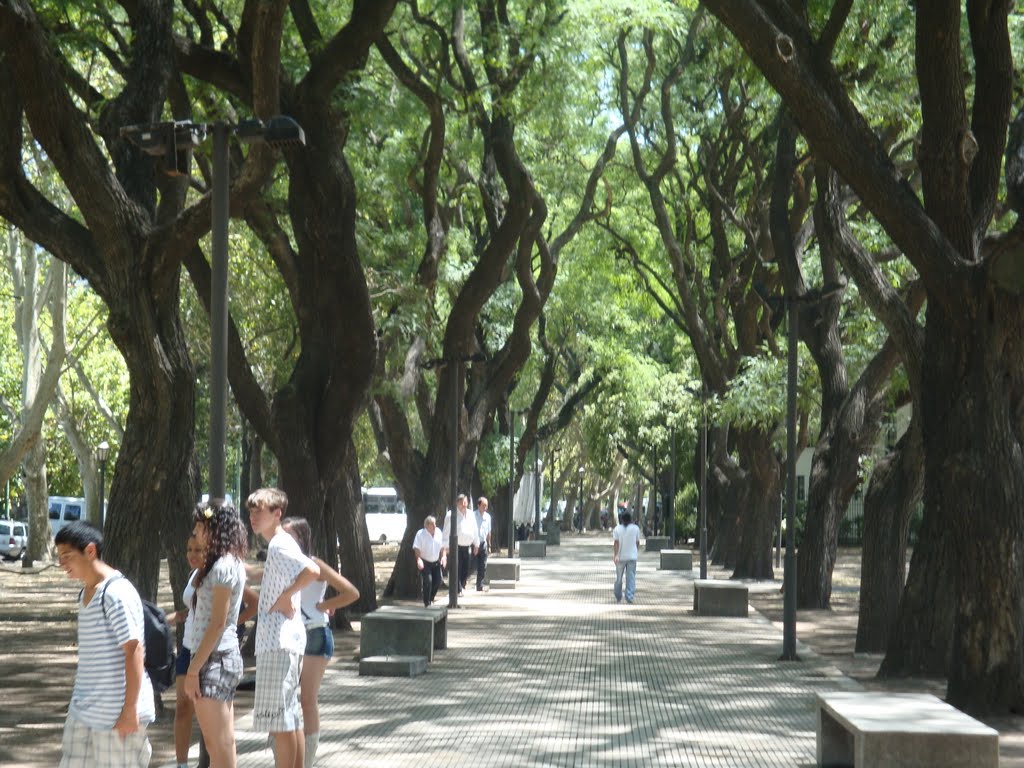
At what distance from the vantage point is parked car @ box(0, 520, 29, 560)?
49.9 m

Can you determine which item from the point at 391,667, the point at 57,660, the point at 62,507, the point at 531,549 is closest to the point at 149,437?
the point at 391,667

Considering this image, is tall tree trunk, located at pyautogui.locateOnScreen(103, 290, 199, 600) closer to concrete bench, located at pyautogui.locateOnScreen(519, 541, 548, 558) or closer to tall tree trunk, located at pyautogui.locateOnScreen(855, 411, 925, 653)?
tall tree trunk, located at pyautogui.locateOnScreen(855, 411, 925, 653)

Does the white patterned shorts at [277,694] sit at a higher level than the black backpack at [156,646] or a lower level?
lower

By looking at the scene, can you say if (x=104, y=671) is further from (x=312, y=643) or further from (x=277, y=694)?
(x=312, y=643)

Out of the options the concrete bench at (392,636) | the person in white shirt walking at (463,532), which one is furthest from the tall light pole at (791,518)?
the person in white shirt walking at (463,532)

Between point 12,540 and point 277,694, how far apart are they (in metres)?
46.4

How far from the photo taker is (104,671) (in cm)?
595

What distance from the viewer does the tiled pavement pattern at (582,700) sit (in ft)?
34.5

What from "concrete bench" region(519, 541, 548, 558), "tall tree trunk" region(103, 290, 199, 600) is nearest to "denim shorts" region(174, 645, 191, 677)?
"tall tree trunk" region(103, 290, 199, 600)

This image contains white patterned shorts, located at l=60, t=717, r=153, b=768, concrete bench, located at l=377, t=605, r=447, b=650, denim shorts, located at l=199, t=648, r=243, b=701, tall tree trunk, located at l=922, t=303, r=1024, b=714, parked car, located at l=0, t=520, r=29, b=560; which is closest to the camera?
white patterned shorts, located at l=60, t=717, r=153, b=768

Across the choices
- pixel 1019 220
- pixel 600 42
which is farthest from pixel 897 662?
pixel 600 42

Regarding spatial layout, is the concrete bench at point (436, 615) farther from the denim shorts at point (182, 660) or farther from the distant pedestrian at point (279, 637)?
the distant pedestrian at point (279, 637)

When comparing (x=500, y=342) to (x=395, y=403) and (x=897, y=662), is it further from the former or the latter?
(x=897, y=662)

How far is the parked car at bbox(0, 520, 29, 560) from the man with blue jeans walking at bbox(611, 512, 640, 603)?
27.9 metres
